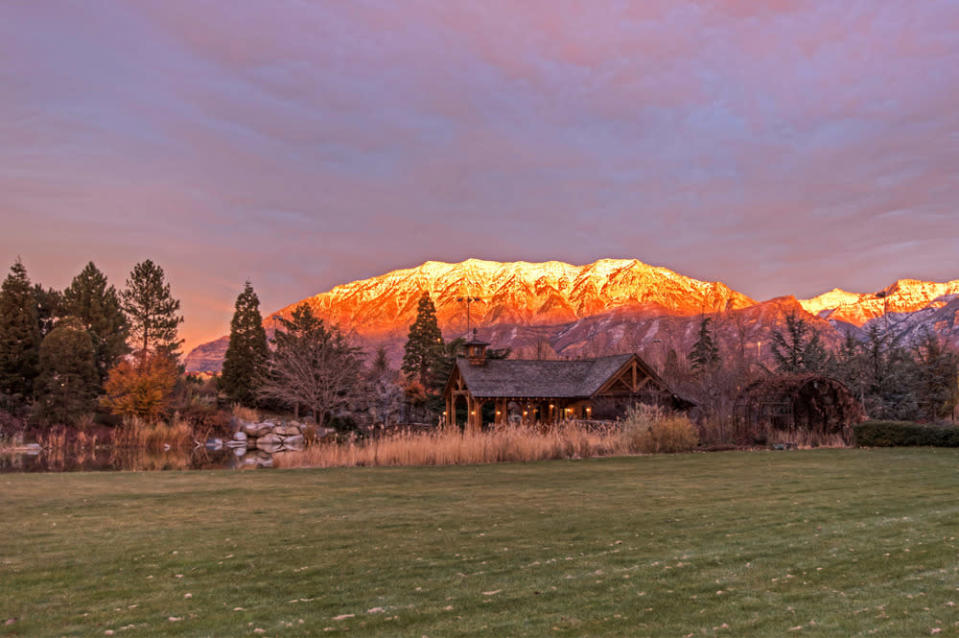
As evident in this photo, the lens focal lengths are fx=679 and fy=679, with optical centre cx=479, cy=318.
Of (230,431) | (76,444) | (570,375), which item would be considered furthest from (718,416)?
(76,444)

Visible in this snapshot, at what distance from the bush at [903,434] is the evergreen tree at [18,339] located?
46710 mm

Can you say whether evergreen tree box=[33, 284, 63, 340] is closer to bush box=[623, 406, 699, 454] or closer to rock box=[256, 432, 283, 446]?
rock box=[256, 432, 283, 446]

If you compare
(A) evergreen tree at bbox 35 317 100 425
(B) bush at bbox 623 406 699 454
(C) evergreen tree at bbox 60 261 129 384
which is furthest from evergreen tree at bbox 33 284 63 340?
(B) bush at bbox 623 406 699 454

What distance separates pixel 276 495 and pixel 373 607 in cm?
848

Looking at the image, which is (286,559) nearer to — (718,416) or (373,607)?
(373,607)

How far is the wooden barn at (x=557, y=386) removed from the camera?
3731 cm

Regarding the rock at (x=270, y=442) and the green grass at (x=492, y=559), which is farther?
the rock at (x=270, y=442)

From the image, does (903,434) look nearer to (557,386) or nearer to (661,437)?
(661,437)

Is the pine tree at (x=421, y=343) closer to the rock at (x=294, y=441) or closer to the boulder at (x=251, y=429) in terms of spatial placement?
the rock at (x=294, y=441)

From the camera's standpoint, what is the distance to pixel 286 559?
24.9 feet

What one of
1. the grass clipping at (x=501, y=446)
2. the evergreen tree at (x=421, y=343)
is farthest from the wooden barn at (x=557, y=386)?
the evergreen tree at (x=421, y=343)

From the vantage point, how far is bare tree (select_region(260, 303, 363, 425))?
146 feet

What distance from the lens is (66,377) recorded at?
1582 inches

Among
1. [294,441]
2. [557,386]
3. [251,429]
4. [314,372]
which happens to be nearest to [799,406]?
[557,386]
